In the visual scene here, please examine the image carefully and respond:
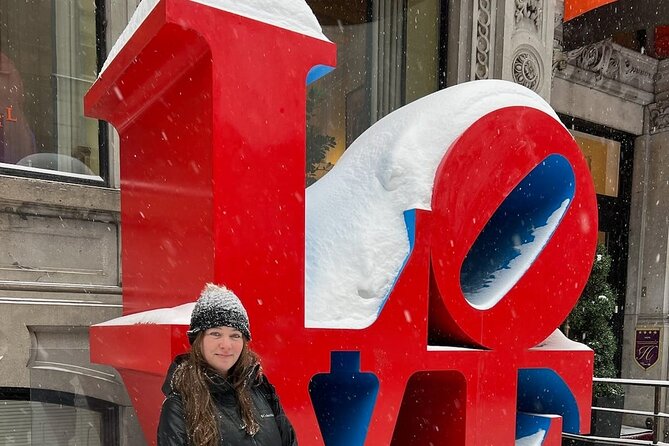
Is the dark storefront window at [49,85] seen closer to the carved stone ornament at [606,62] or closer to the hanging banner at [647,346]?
the carved stone ornament at [606,62]

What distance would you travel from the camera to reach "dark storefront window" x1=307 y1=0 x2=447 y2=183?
665cm

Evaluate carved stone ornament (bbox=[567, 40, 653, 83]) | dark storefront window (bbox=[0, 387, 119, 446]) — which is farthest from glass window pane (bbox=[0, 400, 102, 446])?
carved stone ornament (bbox=[567, 40, 653, 83])

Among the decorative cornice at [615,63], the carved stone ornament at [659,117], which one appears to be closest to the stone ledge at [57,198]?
the decorative cornice at [615,63]

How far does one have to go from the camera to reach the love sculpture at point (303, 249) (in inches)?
92.3

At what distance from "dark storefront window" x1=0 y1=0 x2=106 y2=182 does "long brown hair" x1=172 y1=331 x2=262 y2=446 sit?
294cm

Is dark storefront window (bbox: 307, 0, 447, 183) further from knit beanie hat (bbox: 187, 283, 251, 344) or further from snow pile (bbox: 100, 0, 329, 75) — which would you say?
knit beanie hat (bbox: 187, 283, 251, 344)

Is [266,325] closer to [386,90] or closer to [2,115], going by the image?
[2,115]

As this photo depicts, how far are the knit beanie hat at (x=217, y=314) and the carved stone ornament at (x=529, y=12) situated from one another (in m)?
5.94

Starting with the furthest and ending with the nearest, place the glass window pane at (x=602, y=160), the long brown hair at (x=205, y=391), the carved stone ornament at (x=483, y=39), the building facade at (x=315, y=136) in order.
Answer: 1. the glass window pane at (x=602, y=160)
2. the carved stone ornament at (x=483, y=39)
3. the building facade at (x=315, y=136)
4. the long brown hair at (x=205, y=391)

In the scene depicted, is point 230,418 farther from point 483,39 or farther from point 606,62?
point 606,62

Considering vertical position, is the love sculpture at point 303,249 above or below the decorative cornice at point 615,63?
below

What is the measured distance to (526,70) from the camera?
21.8 ft

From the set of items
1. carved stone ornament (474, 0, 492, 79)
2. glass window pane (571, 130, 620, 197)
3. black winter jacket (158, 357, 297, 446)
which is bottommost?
black winter jacket (158, 357, 297, 446)

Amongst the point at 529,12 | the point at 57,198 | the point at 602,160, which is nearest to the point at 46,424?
→ the point at 57,198
